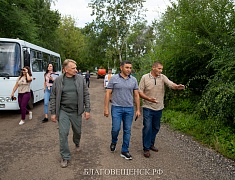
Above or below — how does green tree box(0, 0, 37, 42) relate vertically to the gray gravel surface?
above

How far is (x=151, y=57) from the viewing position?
9773 mm

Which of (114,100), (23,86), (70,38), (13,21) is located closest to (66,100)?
(114,100)

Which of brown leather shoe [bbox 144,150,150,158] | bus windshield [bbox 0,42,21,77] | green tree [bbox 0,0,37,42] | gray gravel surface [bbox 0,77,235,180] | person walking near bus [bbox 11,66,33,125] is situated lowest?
gray gravel surface [bbox 0,77,235,180]

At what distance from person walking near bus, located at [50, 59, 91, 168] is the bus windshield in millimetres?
4490

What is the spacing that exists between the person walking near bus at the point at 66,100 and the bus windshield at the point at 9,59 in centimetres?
449

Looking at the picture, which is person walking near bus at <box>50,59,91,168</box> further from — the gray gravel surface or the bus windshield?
the bus windshield

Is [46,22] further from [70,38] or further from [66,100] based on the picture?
[66,100]

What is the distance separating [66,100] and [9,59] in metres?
4.89

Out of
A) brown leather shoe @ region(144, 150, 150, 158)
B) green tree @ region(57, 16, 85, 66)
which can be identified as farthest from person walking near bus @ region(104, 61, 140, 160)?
green tree @ region(57, 16, 85, 66)

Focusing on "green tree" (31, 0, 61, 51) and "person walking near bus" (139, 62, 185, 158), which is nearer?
"person walking near bus" (139, 62, 185, 158)

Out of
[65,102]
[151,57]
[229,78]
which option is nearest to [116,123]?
[65,102]

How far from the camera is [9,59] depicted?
7.72 metres

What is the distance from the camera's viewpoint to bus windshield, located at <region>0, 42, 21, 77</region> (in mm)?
7672

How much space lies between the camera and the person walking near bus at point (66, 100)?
3912 millimetres
